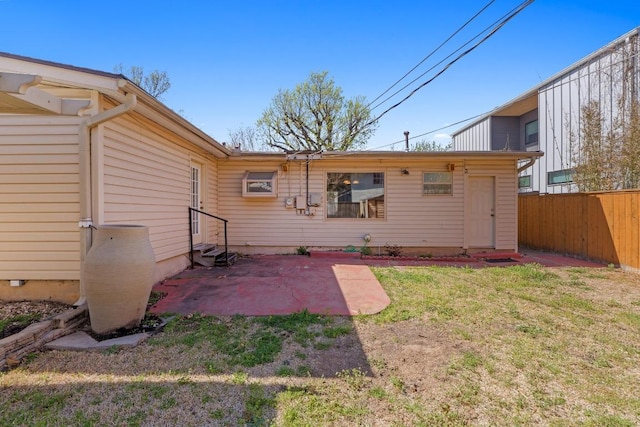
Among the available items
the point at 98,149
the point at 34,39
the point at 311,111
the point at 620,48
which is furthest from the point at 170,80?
the point at 620,48

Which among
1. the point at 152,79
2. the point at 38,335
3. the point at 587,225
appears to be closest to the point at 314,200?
the point at 38,335

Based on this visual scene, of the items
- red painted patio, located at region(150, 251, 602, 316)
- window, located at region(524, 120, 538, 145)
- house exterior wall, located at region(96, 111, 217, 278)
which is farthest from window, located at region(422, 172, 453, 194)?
window, located at region(524, 120, 538, 145)

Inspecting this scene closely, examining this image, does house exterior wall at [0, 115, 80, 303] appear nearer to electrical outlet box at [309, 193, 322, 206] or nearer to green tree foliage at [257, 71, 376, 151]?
electrical outlet box at [309, 193, 322, 206]

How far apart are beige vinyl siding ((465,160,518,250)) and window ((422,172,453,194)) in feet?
1.88

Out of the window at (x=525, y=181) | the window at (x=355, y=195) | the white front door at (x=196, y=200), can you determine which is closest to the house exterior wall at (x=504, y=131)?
the window at (x=525, y=181)

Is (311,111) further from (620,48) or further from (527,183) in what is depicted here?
(620,48)

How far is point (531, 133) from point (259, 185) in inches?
499

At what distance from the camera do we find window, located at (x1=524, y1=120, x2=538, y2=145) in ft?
42.0

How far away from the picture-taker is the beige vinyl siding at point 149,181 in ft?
12.5

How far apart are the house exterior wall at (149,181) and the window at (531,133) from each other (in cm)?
1368

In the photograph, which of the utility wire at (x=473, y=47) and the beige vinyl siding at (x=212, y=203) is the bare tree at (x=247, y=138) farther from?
the utility wire at (x=473, y=47)

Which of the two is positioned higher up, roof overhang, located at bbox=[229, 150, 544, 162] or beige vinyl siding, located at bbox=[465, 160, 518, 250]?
roof overhang, located at bbox=[229, 150, 544, 162]

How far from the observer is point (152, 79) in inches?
571

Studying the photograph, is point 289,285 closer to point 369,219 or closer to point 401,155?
point 369,219
